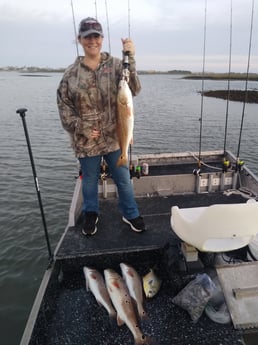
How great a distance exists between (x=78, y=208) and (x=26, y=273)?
202 centimetres

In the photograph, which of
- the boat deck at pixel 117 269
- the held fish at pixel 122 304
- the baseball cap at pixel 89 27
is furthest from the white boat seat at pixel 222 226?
the baseball cap at pixel 89 27

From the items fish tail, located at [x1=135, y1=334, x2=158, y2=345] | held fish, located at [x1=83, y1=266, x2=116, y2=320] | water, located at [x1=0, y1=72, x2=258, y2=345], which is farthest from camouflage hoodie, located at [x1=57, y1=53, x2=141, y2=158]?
water, located at [x1=0, y1=72, x2=258, y2=345]

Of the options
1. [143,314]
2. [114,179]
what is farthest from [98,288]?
[114,179]

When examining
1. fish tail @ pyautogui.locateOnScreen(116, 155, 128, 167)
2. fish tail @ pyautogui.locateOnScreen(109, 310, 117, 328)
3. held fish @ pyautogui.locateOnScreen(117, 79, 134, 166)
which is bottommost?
fish tail @ pyautogui.locateOnScreen(109, 310, 117, 328)

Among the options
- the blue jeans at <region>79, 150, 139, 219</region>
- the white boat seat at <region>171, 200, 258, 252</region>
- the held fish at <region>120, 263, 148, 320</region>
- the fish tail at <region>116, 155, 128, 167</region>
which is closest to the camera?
the white boat seat at <region>171, 200, 258, 252</region>

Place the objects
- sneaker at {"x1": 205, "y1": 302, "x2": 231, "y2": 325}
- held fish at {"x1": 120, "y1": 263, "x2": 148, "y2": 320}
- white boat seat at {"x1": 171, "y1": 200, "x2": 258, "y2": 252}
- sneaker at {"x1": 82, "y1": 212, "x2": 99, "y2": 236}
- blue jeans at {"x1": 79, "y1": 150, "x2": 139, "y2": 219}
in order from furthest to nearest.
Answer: sneaker at {"x1": 82, "y1": 212, "x2": 99, "y2": 236} < blue jeans at {"x1": 79, "y1": 150, "x2": 139, "y2": 219} < held fish at {"x1": 120, "y1": 263, "x2": 148, "y2": 320} < sneaker at {"x1": 205, "y1": 302, "x2": 231, "y2": 325} < white boat seat at {"x1": 171, "y1": 200, "x2": 258, "y2": 252}

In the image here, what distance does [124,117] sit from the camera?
3.45 meters

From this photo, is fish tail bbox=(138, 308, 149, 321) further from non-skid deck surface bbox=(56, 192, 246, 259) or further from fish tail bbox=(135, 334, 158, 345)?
non-skid deck surface bbox=(56, 192, 246, 259)

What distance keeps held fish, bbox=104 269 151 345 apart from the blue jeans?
99 cm

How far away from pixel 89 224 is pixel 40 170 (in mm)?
7355

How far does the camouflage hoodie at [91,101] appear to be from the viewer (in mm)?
3529

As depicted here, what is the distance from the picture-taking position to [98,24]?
3.30m

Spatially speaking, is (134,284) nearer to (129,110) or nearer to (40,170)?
(129,110)

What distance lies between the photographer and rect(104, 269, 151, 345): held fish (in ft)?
9.14
